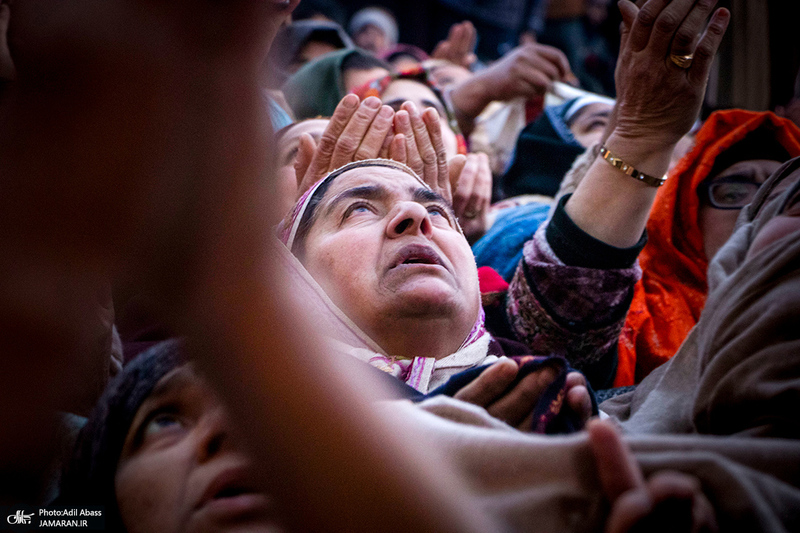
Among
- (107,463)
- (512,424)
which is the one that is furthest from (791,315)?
(107,463)

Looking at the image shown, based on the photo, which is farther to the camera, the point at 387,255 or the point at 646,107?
the point at 646,107

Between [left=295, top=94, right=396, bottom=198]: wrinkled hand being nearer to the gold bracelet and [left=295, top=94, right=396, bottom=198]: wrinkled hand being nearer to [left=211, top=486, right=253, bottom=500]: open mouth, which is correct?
the gold bracelet

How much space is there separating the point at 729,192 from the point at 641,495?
1736 mm

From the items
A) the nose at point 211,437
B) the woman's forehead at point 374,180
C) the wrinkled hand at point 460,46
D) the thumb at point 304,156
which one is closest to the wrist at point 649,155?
the woman's forehead at point 374,180

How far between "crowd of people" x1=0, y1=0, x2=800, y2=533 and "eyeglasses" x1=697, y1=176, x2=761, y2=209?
572 millimetres

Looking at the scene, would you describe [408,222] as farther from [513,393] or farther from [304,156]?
[304,156]

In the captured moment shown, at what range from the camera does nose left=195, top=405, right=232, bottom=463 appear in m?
0.82

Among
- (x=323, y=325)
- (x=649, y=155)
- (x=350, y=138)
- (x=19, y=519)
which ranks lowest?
(x=19, y=519)

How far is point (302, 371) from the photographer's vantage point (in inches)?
23.4

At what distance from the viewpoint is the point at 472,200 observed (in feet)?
7.70

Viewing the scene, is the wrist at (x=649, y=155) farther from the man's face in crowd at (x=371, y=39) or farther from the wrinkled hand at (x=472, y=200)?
the man's face in crowd at (x=371, y=39)

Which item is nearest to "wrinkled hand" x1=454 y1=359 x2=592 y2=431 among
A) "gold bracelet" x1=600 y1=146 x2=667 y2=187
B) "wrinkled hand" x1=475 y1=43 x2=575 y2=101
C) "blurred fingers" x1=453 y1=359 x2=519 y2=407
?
"blurred fingers" x1=453 y1=359 x2=519 y2=407

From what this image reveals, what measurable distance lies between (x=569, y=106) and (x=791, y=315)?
8.60 feet

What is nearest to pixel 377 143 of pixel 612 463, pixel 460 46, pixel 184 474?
pixel 184 474
